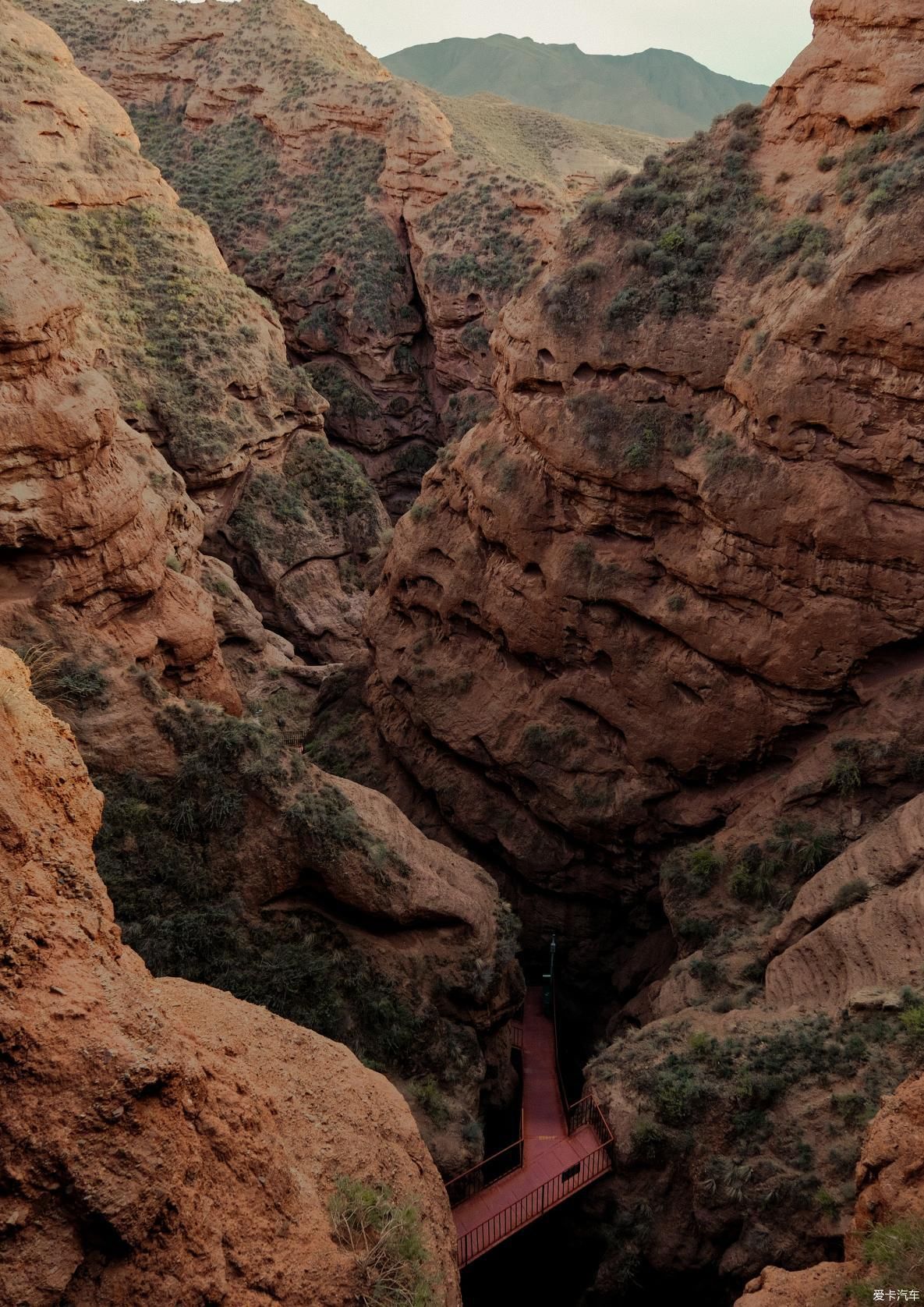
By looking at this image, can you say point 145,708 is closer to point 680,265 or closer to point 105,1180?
point 105,1180

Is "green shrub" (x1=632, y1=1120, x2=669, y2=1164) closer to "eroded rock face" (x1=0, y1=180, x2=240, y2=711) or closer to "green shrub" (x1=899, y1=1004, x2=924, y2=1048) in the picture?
"green shrub" (x1=899, y1=1004, x2=924, y2=1048)

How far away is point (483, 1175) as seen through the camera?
18969 mm

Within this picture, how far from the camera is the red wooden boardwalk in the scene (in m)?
17.3

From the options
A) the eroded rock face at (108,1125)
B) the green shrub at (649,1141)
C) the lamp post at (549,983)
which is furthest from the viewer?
the lamp post at (549,983)

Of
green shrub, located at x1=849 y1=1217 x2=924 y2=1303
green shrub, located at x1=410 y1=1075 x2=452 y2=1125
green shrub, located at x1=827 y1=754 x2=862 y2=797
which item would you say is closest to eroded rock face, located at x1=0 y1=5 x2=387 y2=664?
green shrub, located at x1=827 y1=754 x2=862 y2=797

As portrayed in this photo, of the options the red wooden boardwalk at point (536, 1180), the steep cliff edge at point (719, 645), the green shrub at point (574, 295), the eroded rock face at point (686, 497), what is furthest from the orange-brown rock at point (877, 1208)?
the green shrub at point (574, 295)

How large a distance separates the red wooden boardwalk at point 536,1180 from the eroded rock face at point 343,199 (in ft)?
110

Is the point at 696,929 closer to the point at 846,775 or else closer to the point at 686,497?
the point at 846,775

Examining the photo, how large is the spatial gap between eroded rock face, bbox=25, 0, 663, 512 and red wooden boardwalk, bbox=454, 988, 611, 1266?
3344 centimetres

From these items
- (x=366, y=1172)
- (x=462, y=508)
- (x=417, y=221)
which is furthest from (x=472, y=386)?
(x=366, y=1172)

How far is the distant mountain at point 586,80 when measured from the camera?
157300 mm

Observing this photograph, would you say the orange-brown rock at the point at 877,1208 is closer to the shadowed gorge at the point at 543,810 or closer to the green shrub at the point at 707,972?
the shadowed gorge at the point at 543,810

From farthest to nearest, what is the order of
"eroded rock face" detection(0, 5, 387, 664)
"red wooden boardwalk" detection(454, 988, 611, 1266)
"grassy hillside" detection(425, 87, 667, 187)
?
1. "grassy hillside" detection(425, 87, 667, 187)
2. "eroded rock face" detection(0, 5, 387, 664)
3. "red wooden boardwalk" detection(454, 988, 611, 1266)

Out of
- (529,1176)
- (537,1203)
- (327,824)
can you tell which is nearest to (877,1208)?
(537,1203)
